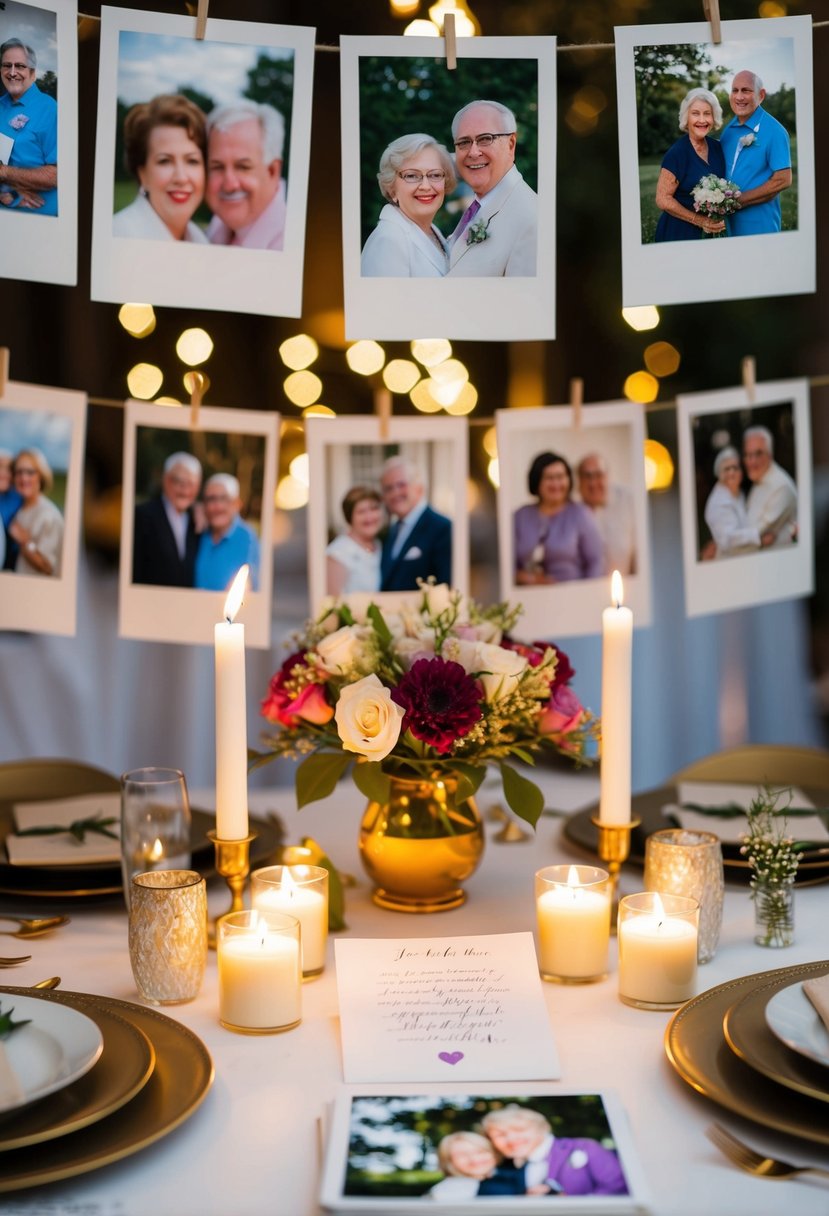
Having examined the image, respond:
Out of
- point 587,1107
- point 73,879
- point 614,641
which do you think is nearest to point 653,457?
point 614,641

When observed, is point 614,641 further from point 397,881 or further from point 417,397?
point 417,397

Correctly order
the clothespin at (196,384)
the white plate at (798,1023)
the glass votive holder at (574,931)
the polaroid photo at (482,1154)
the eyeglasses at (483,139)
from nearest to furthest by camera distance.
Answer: the polaroid photo at (482,1154), the white plate at (798,1023), the glass votive holder at (574,931), the eyeglasses at (483,139), the clothespin at (196,384)

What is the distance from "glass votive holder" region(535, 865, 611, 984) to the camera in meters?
1.10

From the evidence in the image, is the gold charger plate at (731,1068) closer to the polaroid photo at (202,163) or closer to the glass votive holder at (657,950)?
the glass votive holder at (657,950)

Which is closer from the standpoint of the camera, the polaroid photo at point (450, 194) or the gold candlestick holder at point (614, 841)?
the gold candlestick holder at point (614, 841)

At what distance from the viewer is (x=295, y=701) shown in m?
1.23

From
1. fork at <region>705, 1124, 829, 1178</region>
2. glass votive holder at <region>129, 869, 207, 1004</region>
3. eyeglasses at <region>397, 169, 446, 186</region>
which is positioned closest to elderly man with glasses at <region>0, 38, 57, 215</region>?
eyeglasses at <region>397, 169, 446, 186</region>

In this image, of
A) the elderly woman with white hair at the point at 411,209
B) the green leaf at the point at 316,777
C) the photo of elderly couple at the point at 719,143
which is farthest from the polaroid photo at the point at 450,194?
the green leaf at the point at 316,777

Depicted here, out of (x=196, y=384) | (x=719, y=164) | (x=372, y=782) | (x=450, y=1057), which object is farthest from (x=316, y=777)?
(x=719, y=164)

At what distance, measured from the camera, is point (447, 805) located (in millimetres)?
1238

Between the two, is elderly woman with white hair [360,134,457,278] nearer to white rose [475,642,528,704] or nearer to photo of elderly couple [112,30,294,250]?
photo of elderly couple [112,30,294,250]

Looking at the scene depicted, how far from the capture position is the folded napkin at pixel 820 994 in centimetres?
90

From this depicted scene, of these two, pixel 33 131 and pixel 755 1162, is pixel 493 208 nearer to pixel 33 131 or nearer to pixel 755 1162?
pixel 33 131

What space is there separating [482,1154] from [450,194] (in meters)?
1.01
